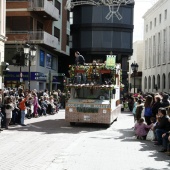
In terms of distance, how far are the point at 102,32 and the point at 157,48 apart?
1569 cm

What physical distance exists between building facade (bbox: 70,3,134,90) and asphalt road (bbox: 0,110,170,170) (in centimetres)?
3907

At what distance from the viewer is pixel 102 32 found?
5534 cm

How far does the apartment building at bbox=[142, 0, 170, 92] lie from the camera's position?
201ft

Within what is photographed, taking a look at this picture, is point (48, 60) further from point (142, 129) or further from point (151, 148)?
point (151, 148)

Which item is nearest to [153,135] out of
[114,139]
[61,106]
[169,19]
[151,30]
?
[114,139]

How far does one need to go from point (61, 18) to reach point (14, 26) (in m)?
10.7

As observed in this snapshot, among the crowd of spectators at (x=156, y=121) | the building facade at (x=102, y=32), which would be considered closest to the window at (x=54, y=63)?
the building facade at (x=102, y=32)

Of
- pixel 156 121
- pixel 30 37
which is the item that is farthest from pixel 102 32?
pixel 156 121

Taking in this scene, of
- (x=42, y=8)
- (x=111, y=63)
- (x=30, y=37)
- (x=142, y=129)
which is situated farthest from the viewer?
(x=42, y=8)

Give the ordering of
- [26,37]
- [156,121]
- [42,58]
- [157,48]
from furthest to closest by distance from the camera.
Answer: [157,48] → [42,58] → [26,37] → [156,121]

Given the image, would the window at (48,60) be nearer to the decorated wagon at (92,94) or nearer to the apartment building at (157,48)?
the apartment building at (157,48)

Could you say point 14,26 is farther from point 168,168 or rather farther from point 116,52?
point 168,168

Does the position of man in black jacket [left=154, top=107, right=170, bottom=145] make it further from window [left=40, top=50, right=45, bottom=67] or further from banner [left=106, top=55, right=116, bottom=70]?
window [left=40, top=50, right=45, bottom=67]

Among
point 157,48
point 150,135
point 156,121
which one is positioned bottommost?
point 150,135
